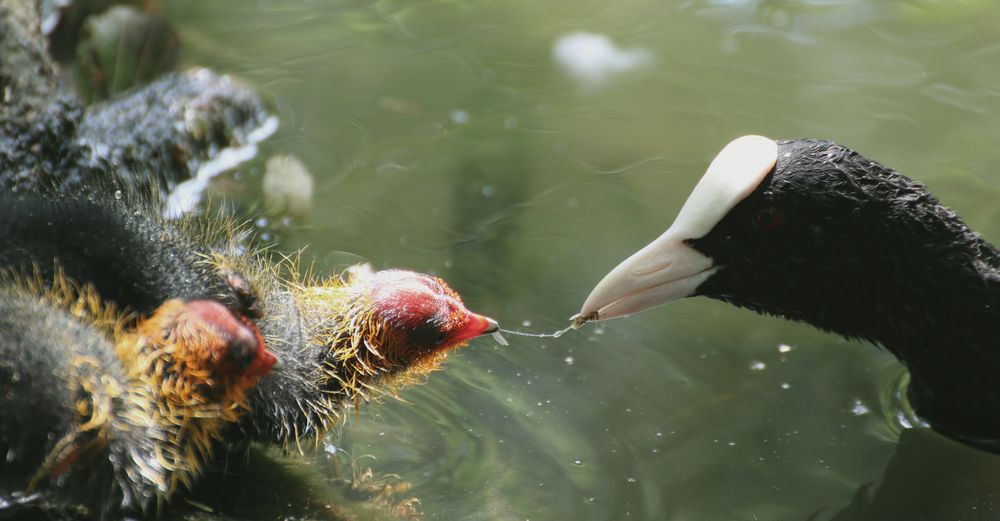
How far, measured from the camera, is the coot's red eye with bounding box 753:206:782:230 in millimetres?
3186

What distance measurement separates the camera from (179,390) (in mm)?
2805

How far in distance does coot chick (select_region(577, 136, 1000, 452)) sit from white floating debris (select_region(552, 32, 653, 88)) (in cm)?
184

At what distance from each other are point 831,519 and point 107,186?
2006 mm

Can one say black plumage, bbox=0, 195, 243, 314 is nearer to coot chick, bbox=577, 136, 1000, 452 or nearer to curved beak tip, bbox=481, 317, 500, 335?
curved beak tip, bbox=481, 317, 500, 335

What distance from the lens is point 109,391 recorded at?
8.72 ft

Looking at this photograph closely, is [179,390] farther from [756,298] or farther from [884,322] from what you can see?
Result: [884,322]

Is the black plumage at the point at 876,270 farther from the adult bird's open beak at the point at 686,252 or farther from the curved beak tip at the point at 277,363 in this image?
the curved beak tip at the point at 277,363

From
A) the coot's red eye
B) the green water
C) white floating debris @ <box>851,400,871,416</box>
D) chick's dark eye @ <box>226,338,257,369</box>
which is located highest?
the coot's red eye

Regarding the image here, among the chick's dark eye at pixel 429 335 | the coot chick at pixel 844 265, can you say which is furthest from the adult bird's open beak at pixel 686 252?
the chick's dark eye at pixel 429 335

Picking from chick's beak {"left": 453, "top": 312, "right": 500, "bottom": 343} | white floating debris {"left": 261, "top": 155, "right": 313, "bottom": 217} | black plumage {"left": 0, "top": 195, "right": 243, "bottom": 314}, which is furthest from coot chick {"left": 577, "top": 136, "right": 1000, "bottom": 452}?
white floating debris {"left": 261, "top": 155, "right": 313, "bottom": 217}

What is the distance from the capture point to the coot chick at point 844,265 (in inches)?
125

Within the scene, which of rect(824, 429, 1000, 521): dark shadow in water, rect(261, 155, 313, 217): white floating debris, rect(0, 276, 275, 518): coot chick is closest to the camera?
rect(0, 276, 275, 518): coot chick

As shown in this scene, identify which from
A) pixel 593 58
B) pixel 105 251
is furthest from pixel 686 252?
pixel 593 58

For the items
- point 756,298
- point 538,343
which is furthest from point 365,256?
point 756,298
